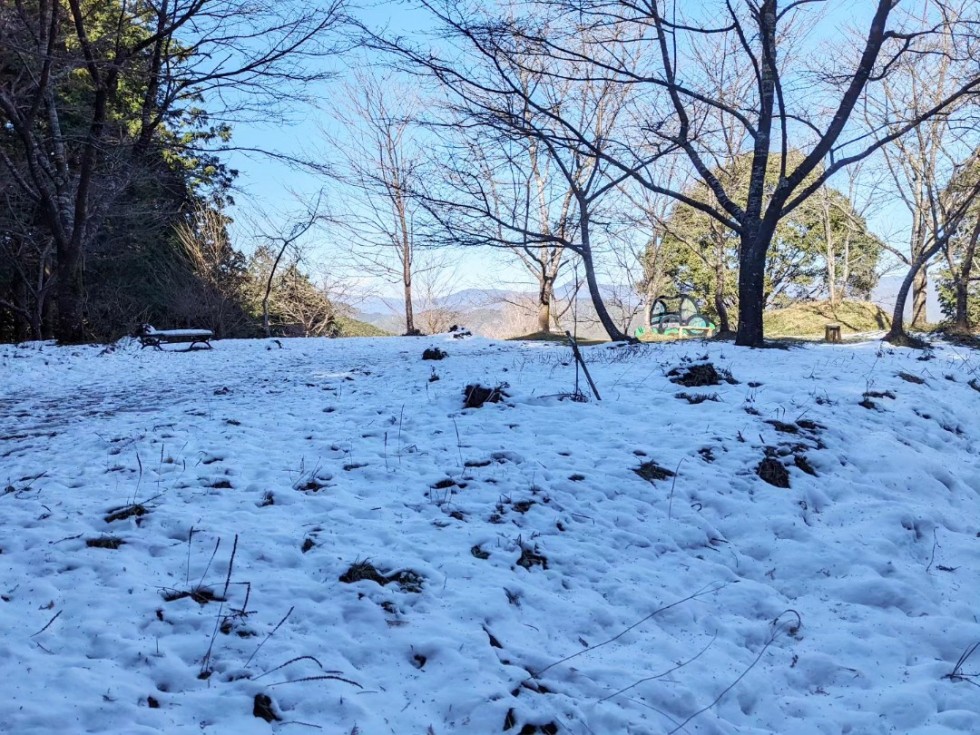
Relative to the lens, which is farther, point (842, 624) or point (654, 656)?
point (842, 624)

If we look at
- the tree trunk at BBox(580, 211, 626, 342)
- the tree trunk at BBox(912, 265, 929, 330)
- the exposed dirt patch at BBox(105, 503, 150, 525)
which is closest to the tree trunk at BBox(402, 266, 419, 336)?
the tree trunk at BBox(580, 211, 626, 342)

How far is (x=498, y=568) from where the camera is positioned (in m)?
3.40

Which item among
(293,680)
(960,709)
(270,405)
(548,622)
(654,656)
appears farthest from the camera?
(270,405)

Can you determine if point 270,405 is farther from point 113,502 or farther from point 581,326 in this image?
point 581,326

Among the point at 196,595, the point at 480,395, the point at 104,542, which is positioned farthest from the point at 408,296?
the point at 196,595

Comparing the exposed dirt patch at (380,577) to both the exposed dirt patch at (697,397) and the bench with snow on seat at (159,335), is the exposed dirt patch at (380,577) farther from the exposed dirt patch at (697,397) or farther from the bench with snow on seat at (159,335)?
the bench with snow on seat at (159,335)

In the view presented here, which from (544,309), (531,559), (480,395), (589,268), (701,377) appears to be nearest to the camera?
(531,559)

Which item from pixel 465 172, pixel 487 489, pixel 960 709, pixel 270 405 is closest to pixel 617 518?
pixel 487 489

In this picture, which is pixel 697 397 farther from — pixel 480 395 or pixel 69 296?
pixel 69 296

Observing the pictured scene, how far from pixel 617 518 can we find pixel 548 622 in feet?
4.02

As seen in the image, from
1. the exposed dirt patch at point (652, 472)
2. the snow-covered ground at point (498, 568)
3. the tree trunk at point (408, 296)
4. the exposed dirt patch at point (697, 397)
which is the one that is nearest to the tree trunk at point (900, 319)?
the snow-covered ground at point (498, 568)

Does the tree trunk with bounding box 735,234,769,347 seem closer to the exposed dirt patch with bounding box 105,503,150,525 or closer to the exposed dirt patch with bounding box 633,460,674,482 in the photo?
the exposed dirt patch with bounding box 633,460,674,482

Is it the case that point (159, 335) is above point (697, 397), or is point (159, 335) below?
above

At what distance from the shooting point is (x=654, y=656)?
2818 mm
